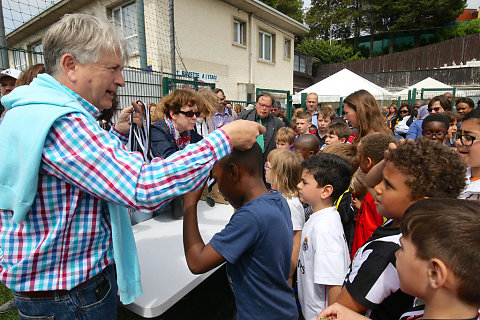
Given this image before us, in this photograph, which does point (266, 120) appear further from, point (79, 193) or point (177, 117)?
point (79, 193)

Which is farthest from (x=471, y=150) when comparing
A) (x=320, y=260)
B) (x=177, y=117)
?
(x=177, y=117)

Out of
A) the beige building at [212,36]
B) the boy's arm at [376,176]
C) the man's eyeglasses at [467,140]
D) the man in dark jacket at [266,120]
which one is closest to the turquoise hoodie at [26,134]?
the boy's arm at [376,176]

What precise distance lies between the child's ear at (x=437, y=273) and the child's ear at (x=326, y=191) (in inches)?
40.1

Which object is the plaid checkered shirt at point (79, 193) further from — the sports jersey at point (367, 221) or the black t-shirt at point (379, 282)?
the sports jersey at point (367, 221)

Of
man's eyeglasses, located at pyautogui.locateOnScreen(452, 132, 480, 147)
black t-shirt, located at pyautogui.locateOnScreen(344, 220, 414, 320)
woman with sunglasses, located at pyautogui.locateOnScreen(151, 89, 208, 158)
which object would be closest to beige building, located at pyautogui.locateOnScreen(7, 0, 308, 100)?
woman with sunglasses, located at pyautogui.locateOnScreen(151, 89, 208, 158)

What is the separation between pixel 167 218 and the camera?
2.42m

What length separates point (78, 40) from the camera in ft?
3.26

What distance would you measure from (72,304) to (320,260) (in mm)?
1167

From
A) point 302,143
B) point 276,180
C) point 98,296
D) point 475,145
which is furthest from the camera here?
point 302,143

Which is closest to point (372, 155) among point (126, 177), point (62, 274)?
point (126, 177)

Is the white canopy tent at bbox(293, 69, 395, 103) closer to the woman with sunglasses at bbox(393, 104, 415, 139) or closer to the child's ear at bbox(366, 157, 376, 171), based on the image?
the woman with sunglasses at bbox(393, 104, 415, 139)

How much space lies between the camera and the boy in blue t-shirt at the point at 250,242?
1.18 m

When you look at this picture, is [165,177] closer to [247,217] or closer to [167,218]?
[247,217]

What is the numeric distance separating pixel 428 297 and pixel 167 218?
75.8 inches
